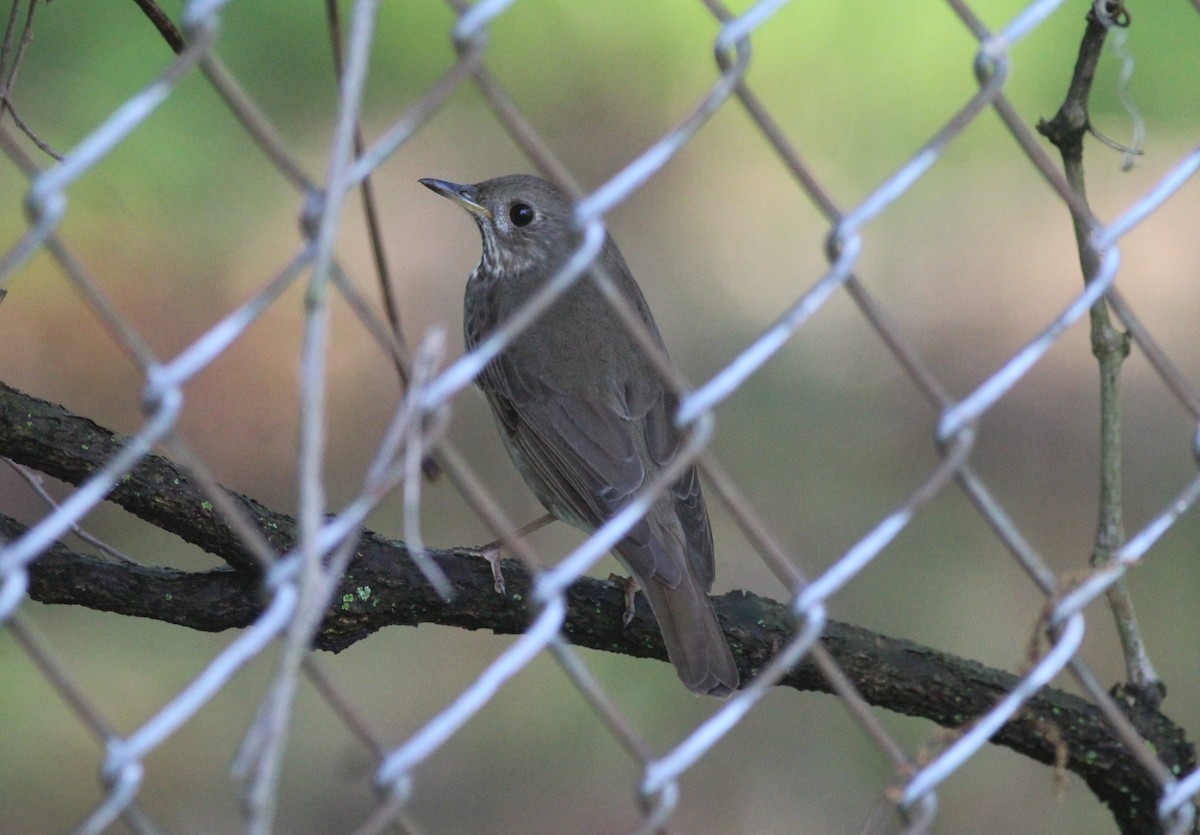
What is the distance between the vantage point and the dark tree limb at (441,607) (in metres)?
2.68

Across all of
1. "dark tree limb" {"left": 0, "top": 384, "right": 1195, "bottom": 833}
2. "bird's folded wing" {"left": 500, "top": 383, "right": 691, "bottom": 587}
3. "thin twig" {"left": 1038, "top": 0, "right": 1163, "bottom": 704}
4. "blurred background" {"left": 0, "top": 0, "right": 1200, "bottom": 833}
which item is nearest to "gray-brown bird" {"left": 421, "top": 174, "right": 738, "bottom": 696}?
"bird's folded wing" {"left": 500, "top": 383, "right": 691, "bottom": 587}

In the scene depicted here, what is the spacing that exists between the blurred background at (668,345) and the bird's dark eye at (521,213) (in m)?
1.47

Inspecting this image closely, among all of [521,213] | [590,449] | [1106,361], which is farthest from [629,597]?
[521,213]

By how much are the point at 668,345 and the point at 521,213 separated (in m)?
1.75

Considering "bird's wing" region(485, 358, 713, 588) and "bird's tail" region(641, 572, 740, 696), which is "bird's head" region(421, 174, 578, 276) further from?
"bird's tail" region(641, 572, 740, 696)

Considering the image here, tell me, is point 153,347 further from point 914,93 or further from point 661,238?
point 914,93

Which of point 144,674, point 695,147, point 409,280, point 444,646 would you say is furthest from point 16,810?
point 695,147

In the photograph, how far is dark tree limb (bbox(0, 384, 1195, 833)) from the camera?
2.68m

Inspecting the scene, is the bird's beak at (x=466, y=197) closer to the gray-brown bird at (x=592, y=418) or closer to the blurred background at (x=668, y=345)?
the gray-brown bird at (x=592, y=418)

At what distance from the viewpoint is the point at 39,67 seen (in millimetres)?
6184

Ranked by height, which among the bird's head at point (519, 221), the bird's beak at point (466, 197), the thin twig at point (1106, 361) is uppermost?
the bird's beak at point (466, 197)

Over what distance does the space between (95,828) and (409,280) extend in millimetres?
5187

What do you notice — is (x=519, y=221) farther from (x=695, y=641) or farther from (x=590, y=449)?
(x=695, y=641)

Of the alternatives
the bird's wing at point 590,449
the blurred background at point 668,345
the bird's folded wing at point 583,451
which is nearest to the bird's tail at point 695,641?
the bird's wing at point 590,449
